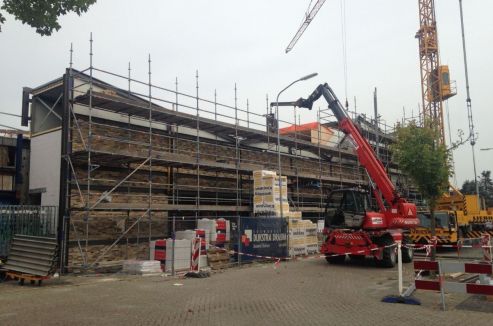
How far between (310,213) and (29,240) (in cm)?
1744

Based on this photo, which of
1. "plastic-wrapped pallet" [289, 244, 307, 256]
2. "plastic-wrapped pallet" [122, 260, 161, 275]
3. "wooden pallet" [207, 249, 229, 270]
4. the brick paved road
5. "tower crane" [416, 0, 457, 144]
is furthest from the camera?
"tower crane" [416, 0, 457, 144]

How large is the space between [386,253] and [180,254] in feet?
23.4

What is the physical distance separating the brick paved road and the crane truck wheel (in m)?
1.98

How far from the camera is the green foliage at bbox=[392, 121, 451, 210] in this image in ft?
48.8

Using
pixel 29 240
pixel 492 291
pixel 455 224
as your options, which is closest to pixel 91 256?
pixel 29 240

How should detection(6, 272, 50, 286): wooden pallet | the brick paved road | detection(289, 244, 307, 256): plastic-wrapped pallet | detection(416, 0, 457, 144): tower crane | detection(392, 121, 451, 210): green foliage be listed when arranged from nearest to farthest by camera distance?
the brick paved road → detection(6, 272, 50, 286): wooden pallet → detection(392, 121, 451, 210): green foliage → detection(289, 244, 307, 256): plastic-wrapped pallet → detection(416, 0, 457, 144): tower crane

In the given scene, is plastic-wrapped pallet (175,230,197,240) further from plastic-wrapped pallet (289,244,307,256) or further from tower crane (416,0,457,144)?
tower crane (416,0,457,144)

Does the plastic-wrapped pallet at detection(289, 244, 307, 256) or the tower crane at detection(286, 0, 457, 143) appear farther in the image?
the tower crane at detection(286, 0, 457, 143)

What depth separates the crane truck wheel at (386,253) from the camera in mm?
16391

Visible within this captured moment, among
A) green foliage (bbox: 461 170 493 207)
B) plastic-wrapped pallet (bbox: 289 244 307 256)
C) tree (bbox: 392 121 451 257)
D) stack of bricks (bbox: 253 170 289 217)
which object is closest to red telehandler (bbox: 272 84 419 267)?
tree (bbox: 392 121 451 257)

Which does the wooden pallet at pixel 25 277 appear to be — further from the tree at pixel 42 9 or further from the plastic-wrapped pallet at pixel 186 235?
the tree at pixel 42 9

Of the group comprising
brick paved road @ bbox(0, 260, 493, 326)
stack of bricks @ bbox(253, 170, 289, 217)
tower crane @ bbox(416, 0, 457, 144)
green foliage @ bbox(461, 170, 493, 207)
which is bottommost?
brick paved road @ bbox(0, 260, 493, 326)

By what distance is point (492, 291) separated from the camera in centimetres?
853

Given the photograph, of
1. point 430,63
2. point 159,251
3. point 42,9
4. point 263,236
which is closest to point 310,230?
point 263,236
